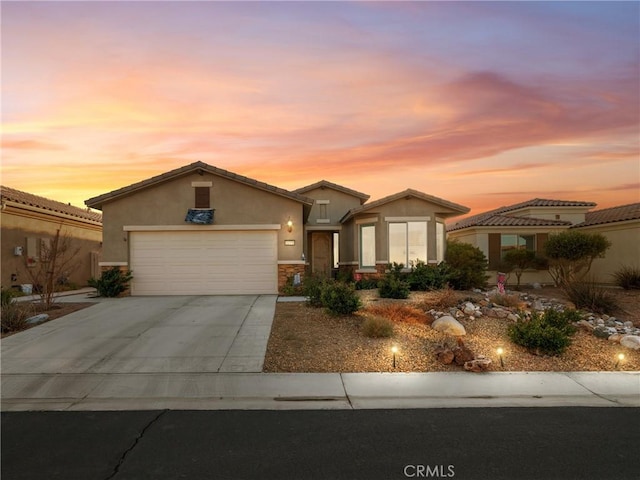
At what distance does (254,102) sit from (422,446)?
11747 mm

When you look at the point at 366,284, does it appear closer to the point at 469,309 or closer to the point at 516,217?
the point at 469,309

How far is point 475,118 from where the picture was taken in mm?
14562

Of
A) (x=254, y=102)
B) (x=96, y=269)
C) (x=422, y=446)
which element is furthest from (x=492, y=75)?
(x=96, y=269)

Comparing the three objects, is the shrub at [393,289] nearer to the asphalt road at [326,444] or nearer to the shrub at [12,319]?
the asphalt road at [326,444]

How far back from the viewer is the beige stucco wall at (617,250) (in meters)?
18.2

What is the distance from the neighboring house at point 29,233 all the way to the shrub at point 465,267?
49.0 ft

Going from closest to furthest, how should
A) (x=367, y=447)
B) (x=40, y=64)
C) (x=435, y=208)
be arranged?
1. (x=367, y=447)
2. (x=40, y=64)
3. (x=435, y=208)

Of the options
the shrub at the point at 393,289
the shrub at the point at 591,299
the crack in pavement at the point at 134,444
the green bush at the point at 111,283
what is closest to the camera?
the crack in pavement at the point at 134,444

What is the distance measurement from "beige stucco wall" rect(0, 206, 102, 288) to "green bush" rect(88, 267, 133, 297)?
4.55 metres

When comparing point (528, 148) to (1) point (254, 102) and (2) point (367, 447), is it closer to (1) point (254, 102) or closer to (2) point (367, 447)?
(1) point (254, 102)

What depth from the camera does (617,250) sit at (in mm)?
19188

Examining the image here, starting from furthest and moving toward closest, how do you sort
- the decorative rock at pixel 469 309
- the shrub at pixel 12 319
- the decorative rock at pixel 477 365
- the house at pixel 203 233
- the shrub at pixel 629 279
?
the shrub at pixel 629 279 < the house at pixel 203 233 < the decorative rock at pixel 469 309 < the shrub at pixel 12 319 < the decorative rock at pixel 477 365

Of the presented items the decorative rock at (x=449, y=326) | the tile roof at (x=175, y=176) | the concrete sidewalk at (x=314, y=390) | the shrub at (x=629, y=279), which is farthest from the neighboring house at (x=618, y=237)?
the tile roof at (x=175, y=176)

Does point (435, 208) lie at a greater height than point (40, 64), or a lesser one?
lesser
